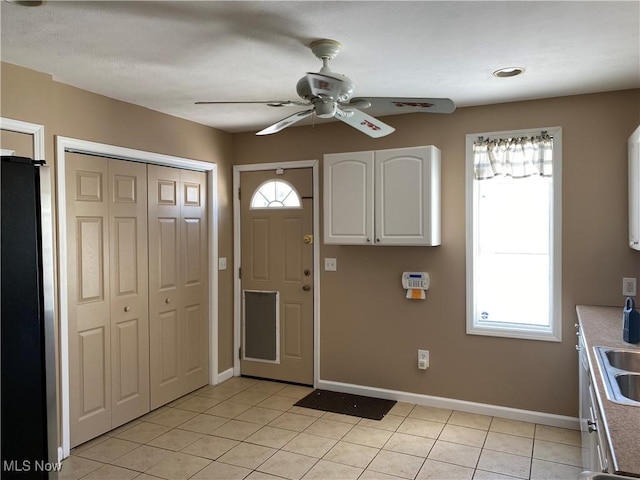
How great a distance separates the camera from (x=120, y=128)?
141 inches

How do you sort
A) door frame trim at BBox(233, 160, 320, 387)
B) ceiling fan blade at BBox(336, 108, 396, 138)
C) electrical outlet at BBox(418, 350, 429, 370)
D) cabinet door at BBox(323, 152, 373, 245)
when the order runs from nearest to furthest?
ceiling fan blade at BBox(336, 108, 396, 138)
cabinet door at BBox(323, 152, 373, 245)
electrical outlet at BBox(418, 350, 429, 370)
door frame trim at BBox(233, 160, 320, 387)

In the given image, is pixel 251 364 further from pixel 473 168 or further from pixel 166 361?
pixel 473 168

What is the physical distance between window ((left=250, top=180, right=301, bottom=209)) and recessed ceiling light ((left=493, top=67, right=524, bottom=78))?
82.8 inches

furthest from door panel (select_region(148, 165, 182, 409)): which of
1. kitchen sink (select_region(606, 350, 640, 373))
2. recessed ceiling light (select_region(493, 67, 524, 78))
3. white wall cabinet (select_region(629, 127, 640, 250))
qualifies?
white wall cabinet (select_region(629, 127, 640, 250))

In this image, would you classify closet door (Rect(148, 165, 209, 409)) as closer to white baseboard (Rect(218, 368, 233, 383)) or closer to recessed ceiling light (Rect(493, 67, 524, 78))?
white baseboard (Rect(218, 368, 233, 383))

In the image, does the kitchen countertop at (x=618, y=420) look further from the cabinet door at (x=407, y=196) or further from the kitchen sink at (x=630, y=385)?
the cabinet door at (x=407, y=196)

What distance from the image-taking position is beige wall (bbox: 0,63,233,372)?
286cm

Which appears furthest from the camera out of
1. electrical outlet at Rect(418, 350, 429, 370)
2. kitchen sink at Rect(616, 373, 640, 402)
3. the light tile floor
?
electrical outlet at Rect(418, 350, 429, 370)

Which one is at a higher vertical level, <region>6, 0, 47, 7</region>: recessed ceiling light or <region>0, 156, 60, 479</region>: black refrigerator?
<region>6, 0, 47, 7</region>: recessed ceiling light

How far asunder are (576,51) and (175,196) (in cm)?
309

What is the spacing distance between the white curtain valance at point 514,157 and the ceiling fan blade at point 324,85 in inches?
74.3

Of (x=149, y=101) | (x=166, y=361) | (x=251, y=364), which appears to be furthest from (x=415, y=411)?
(x=149, y=101)

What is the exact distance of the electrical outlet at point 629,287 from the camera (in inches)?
130

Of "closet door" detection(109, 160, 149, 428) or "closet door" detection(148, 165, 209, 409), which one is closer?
"closet door" detection(109, 160, 149, 428)
